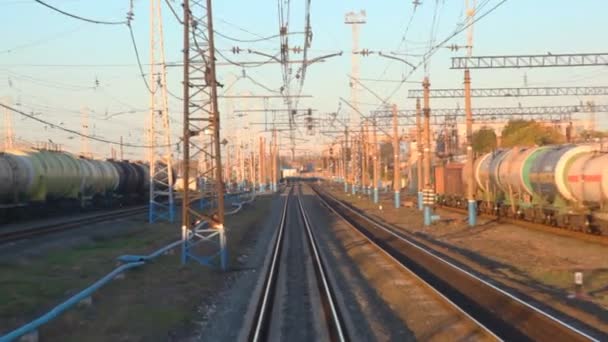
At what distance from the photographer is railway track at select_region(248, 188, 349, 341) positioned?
1449cm

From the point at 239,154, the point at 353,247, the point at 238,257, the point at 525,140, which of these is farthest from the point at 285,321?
the point at 239,154

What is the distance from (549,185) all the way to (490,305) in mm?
18430

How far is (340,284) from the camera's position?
2173cm

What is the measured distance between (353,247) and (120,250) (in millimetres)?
10401

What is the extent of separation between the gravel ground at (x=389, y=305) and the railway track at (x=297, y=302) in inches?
19.1

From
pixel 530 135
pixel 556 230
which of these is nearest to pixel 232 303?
pixel 556 230

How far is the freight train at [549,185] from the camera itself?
29423mm

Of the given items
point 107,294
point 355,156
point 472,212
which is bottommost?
point 107,294

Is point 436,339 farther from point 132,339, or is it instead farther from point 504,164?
point 504,164

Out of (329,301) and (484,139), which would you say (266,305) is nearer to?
(329,301)

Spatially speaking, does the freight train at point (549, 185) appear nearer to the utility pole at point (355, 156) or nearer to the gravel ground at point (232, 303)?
the gravel ground at point (232, 303)

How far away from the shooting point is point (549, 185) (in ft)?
111

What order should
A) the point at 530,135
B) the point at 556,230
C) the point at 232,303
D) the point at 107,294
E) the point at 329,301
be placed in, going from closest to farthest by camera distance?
the point at 329,301 < the point at 107,294 < the point at 232,303 < the point at 556,230 < the point at 530,135

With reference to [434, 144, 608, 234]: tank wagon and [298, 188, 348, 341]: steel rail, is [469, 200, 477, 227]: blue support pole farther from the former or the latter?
[298, 188, 348, 341]: steel rail
